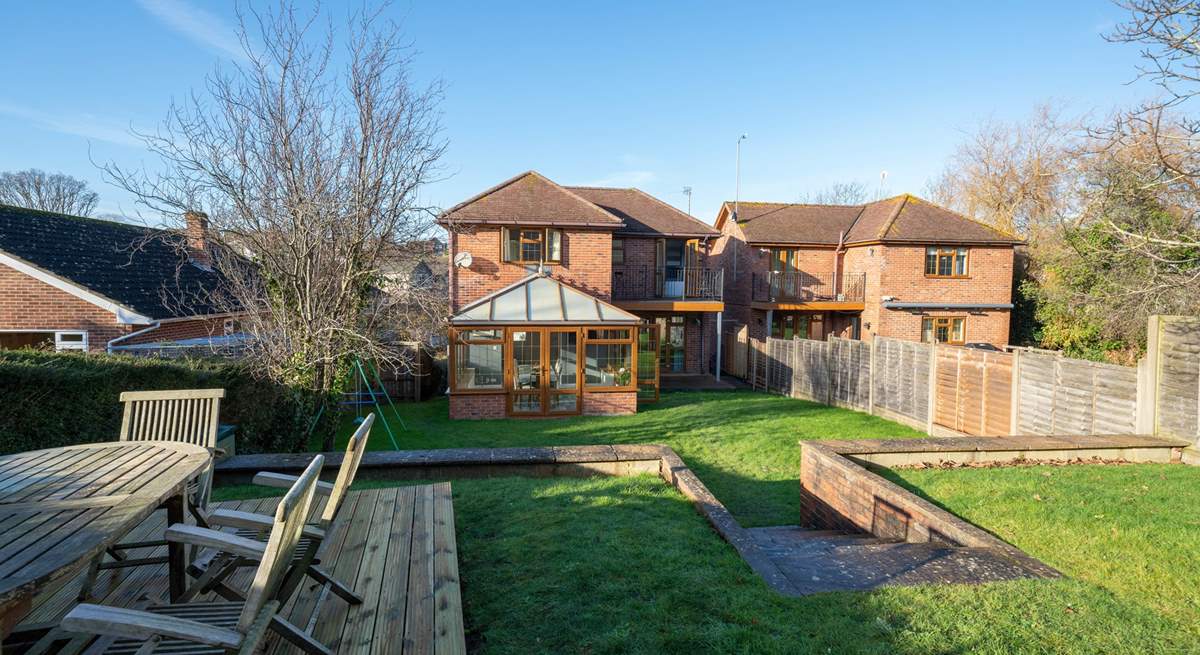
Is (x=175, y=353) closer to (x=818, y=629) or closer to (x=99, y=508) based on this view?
(x=99, y=508)

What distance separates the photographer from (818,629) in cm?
317

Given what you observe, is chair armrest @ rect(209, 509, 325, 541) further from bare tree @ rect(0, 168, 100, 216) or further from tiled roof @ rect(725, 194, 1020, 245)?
bare tree @ rect(0, 168, 100, 216)

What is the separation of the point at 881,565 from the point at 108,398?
7985 mm

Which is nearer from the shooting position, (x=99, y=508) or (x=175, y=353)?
(x=99, y=508)

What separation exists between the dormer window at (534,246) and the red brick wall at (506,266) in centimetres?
17

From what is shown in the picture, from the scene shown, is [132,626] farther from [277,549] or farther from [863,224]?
[863,224]

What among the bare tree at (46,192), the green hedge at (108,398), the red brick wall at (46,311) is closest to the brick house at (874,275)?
the green hedge at (108,398)

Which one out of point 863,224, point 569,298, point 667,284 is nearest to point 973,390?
point 569,298

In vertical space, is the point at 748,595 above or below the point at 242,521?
below

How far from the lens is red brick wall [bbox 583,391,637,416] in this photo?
13.8m

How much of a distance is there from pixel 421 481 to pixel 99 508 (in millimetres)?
3786

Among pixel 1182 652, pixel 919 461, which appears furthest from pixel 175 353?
pixel 1182 652

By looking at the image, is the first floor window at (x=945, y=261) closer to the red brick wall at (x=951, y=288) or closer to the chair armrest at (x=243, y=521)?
the red brick wall at (x=951, y=288)

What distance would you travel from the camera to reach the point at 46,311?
11.3 m
